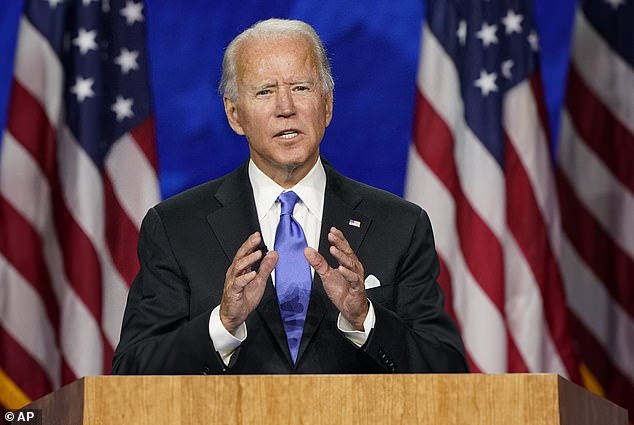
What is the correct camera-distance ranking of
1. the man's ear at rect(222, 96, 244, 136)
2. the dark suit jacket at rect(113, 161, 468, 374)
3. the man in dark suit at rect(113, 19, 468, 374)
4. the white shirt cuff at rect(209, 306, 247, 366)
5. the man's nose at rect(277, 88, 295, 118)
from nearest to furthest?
the white shirt cuff at rect(209, 306, 247, 366) → the dark suit jacket at rect(113, 161, 468, 374) → the man in dark suit at rect(113, 19, 468, 374) → the man's nose at rect(277, 88, 295, 118) → the man's ear at rect(222, 96, 244, 136)

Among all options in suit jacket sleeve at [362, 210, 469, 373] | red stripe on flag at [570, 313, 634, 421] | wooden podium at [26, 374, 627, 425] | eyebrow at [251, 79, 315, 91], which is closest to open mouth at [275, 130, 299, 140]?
eyebrow at [251, 79, 315, 91]

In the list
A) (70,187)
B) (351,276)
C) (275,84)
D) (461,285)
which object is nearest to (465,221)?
(461,285)

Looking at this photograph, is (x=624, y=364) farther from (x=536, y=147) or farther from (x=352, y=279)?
(x=352, y=279)

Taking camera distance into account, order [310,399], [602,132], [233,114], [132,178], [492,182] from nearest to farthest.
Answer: [310,399] < [233,114] < [492,182] < [132,178] < [602,132]

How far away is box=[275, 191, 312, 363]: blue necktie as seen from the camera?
2568 mm

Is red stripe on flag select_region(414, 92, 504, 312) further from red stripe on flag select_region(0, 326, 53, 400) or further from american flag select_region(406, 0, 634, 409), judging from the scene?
red stripe on flag select_region(0, 326, 53, 400)

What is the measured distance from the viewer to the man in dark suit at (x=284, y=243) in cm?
253

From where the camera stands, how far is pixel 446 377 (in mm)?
1787

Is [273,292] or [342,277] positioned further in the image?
[273,292]

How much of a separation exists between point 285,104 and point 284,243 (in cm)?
35

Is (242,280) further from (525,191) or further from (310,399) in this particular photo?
(525,191)

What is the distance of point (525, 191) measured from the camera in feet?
15.8

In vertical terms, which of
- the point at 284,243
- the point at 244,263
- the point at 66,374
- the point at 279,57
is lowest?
the point at 244,263

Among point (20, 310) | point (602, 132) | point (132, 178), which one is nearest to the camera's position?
point (20, 310)
